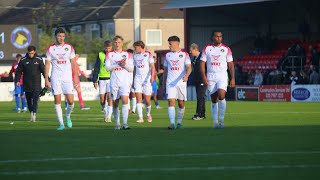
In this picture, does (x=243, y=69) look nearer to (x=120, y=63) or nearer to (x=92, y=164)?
(x=120, y=63)

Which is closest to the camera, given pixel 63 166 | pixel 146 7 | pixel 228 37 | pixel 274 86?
pixel 63 166

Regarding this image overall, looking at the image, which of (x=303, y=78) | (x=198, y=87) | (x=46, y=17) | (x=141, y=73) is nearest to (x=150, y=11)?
(x=46, y=17)

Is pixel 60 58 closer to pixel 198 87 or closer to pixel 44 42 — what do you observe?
pixel 198 87

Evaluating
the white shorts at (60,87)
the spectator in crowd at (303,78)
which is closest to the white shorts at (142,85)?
the white shorts at (60,87)

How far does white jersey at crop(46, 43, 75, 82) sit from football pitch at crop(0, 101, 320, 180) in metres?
1.29

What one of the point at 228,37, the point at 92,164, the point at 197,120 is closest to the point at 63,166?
the point at 92,164

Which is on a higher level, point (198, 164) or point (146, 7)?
point (146, 7)

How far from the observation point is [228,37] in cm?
6053

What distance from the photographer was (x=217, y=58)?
20.3 metres

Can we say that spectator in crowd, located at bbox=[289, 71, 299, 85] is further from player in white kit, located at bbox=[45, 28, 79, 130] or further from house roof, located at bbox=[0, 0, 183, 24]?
house roof, located at bbox=[0, 0, 183, 24]

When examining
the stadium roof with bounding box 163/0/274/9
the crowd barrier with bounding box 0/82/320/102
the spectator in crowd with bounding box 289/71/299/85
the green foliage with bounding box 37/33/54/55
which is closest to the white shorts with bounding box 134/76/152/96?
the crowd barrier with bounding box 0/82/320/102

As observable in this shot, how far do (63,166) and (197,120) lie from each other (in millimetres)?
12680

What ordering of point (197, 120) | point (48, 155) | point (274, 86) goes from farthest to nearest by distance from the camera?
1. point (274, 86)
2. point (197, 120)
3. point (48, 155)

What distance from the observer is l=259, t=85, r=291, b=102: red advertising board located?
43.5m
